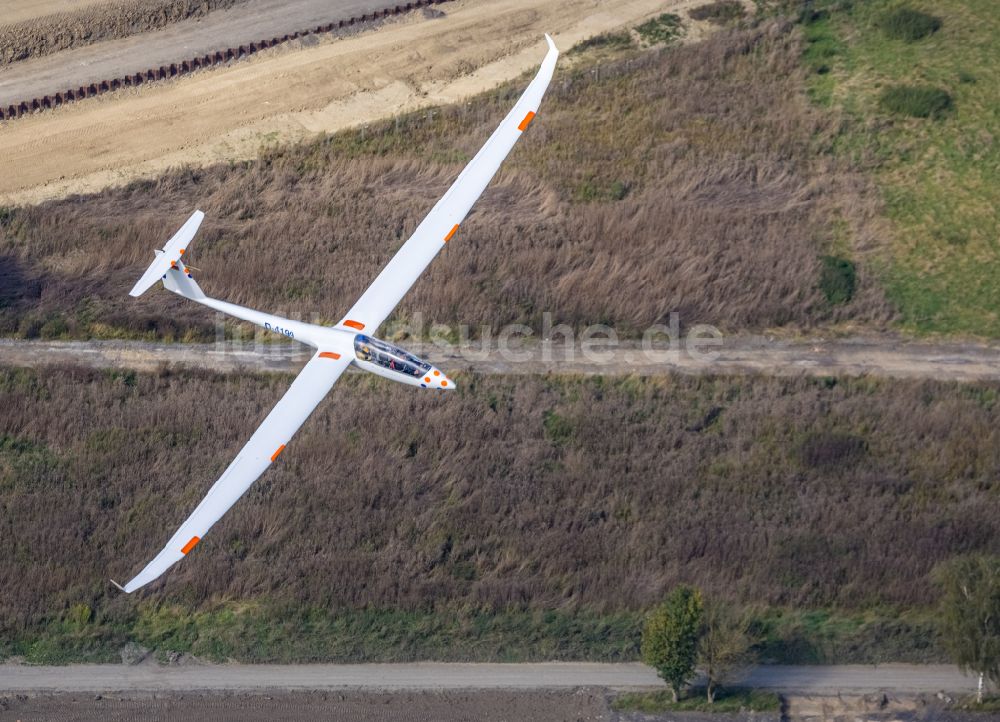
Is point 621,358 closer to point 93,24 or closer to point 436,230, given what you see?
point 436,230

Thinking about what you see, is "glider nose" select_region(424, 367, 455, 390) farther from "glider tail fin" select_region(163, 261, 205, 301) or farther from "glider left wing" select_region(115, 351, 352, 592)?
"glider tail fin" select_region(163, 261, 205, 301)

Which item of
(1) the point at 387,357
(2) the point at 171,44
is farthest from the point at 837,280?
(2) the point at 171,44

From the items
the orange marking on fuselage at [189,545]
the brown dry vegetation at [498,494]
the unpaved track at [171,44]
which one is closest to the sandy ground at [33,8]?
the unpaved track at [171,44]

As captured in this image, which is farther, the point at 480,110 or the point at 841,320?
the point at 480,110

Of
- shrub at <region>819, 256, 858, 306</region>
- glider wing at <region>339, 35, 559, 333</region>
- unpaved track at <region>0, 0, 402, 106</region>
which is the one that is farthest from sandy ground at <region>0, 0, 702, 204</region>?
shrub at <region>819, 256, 858, 306</region>

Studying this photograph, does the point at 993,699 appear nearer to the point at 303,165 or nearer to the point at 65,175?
the point at 303,165

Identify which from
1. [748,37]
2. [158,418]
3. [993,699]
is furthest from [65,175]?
[993,699]

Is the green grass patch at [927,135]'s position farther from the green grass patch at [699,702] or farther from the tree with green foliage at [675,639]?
the green grass patch at [699,702]
